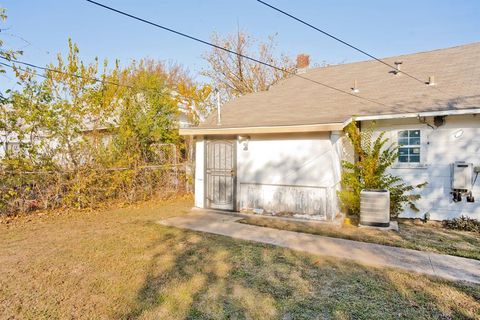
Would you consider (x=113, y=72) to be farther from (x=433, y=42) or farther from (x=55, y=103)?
(x=433, y=42)

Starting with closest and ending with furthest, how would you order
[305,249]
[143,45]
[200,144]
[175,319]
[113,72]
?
1. [175,319]
2. [305,249]
3. [200,144]
4. [113,72]
5. [143,45]

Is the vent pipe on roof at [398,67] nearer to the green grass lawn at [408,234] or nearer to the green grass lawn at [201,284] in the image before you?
the green grass lawn at [408,234]

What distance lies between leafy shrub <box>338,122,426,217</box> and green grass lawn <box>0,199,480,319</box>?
3.23 meters

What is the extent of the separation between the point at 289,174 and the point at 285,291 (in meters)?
4.52

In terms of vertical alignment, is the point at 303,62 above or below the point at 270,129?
above

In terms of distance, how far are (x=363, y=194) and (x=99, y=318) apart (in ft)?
19.5

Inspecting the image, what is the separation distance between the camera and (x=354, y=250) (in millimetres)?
5598

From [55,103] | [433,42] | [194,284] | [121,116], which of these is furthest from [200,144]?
[433,42]

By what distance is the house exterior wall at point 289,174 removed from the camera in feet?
25.5

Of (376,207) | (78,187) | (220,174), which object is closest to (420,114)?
(376,207)

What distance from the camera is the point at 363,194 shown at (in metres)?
7.24

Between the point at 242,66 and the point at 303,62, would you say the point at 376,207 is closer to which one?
the point at 303,62

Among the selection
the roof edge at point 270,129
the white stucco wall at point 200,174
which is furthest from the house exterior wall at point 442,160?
the white stucco wall at point 200,174

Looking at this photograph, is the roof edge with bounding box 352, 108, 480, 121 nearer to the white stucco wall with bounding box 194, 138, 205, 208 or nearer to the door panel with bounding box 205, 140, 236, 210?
the door panel with bounding box 205, 140, 236, 210
